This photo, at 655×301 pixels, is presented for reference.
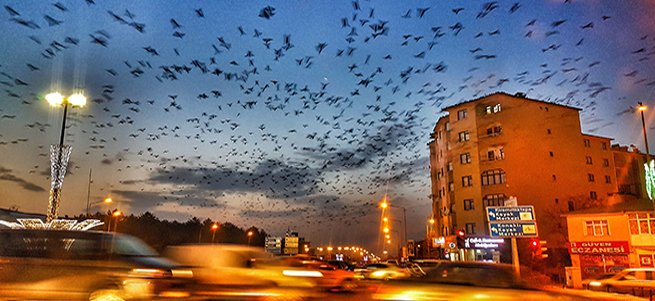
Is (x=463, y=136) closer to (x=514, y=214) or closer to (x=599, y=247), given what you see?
(x=599, y=247)

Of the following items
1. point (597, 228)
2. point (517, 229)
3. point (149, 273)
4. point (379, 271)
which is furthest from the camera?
point (597, 228)

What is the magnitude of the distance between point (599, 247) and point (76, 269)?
39.6 meters

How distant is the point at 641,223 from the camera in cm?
3553

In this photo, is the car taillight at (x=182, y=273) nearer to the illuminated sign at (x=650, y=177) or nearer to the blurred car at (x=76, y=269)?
the blurred car at (x=76, y=269)

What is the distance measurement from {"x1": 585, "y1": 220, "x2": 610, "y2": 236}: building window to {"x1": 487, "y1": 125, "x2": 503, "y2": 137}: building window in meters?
17.1

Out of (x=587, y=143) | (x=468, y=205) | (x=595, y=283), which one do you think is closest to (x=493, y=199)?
Result: (x=468, y=205)

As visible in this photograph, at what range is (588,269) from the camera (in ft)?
124

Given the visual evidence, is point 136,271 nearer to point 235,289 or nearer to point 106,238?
point 106,238

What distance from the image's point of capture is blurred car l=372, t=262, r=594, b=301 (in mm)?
7641

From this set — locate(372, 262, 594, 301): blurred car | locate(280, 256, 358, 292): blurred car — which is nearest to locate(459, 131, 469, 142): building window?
locate(280, 256, 358, 292): blurred car

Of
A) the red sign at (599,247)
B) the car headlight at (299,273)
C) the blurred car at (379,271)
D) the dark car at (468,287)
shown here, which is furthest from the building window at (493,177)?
the dark car at (468,287)

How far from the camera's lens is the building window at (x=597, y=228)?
1481 inches

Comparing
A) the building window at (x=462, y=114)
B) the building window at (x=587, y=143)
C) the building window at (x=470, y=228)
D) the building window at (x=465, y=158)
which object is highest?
the building window at (x=462, y=114)

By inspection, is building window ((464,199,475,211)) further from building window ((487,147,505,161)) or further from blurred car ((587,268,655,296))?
blurred car ((587,268,655,296))
